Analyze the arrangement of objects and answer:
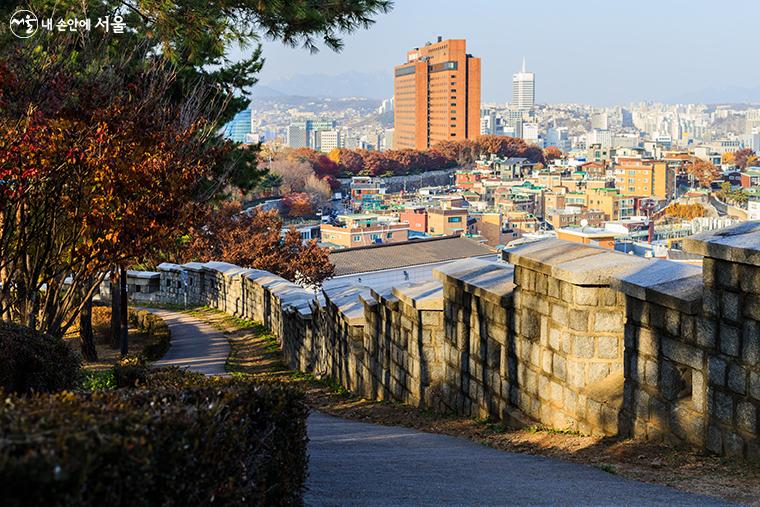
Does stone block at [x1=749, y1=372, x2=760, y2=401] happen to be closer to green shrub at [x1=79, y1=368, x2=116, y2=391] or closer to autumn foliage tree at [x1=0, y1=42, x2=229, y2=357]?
green shrub at [x1=79, y1=368, x2=116, y2=391]

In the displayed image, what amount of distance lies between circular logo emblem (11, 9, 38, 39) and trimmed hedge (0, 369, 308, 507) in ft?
31.0

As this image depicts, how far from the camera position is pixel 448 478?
5105mm

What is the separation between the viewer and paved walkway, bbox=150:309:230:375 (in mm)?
14861

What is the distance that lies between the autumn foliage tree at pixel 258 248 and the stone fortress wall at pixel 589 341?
974 inches

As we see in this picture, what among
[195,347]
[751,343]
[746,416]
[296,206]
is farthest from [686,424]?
[296,206]

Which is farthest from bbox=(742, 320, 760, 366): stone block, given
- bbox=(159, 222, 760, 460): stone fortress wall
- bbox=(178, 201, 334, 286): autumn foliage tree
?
bbox=(178, 201, 334, 286): autumn foliage tree

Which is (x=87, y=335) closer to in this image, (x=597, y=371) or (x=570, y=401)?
(x=570, y=401)

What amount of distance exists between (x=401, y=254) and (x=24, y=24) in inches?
2109

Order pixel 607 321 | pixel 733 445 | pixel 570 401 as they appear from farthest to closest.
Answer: pixel 570 401
pixel 607 321
pixel 733 445

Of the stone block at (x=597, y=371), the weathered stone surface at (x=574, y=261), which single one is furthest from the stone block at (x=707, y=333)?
the stone block at (x=597, y=371)

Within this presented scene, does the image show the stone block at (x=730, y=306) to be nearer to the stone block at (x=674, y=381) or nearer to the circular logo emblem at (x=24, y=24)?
the stone block at (x=674, y=381)

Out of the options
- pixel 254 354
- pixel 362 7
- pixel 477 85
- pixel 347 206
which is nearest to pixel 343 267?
pixel 254 354

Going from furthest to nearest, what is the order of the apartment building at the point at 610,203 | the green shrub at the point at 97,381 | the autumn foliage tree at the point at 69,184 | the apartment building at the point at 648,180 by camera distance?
the apartment building at the point at 648,180, the apartment building at the point at 610,203, the autumn foliage tree at the point at 69,184, the green shrub at the point at 97,381

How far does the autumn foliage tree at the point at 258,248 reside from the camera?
34.3 m
